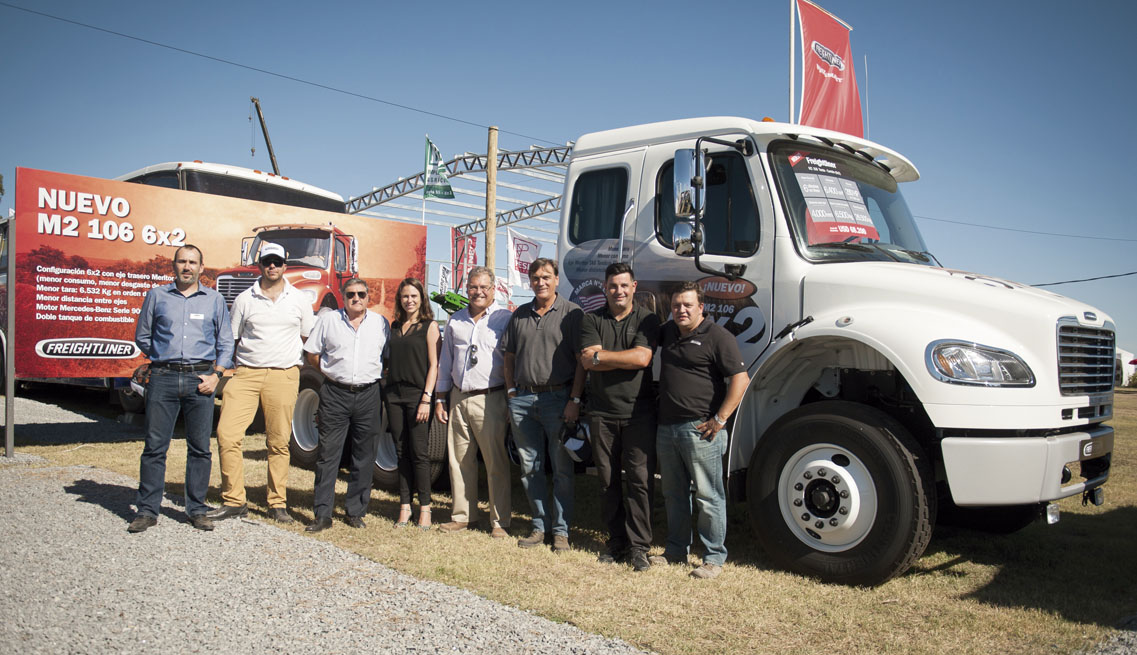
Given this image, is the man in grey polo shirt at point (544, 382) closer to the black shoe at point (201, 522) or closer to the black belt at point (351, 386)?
the black belt at point (351, 386)

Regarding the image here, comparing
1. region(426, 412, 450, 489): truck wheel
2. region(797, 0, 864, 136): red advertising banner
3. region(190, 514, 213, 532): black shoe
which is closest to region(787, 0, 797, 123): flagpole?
region(797, 0, 864, 136): red advertising banner

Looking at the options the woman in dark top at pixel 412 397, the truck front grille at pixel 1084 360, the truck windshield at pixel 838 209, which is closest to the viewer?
the truck front grille at pixel 1084 360

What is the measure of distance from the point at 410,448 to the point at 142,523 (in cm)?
188

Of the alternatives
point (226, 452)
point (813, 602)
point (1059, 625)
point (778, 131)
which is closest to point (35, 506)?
point (226, 452)

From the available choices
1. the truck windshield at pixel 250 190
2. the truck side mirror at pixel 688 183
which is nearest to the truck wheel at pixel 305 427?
the truck windshield at pixel 250 190

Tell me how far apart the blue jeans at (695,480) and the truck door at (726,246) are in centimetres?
63

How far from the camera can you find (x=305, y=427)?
8.14 m

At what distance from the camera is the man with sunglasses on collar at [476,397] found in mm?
5785

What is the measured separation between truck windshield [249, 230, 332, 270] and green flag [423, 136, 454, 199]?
339 inches

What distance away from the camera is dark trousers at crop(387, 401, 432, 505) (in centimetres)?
604

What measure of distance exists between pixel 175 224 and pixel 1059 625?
9.24 m

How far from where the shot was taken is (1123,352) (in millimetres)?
5582

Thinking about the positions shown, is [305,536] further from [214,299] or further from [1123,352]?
[1123,352]

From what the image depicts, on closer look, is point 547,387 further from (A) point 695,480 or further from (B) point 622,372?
(A) point 695,480
